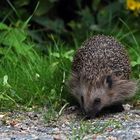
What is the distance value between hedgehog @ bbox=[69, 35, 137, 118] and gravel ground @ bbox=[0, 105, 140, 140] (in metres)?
0.19

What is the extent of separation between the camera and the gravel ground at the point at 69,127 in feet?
20.7

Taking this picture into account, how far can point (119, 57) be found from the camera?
25.1 feet

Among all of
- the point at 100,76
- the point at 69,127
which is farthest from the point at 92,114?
the point at 69,127

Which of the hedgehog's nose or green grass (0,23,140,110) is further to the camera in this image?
green grass (0,23,140,110)

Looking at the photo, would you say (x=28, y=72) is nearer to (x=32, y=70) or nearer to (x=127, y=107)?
(x=32, y=70)

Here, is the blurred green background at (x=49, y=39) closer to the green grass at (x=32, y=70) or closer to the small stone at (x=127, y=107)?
the green grass at (x=32, y=70)

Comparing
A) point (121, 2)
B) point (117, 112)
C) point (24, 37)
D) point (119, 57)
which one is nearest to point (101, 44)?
point (119, 57)

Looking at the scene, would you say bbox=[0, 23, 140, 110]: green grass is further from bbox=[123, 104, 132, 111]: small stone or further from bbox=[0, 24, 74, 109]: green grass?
bbox=[123, 104, 132, 111]: small stone

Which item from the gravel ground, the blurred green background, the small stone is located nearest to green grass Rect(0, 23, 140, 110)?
the blurred green background

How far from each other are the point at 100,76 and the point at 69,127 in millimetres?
805

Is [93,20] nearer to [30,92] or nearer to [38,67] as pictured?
[38,67]

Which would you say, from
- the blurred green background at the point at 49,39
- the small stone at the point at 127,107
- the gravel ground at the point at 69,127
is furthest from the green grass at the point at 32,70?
the gravel ground at the point at 69,127

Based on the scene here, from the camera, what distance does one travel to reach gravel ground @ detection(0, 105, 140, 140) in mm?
6301

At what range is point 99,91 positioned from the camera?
7.39m
